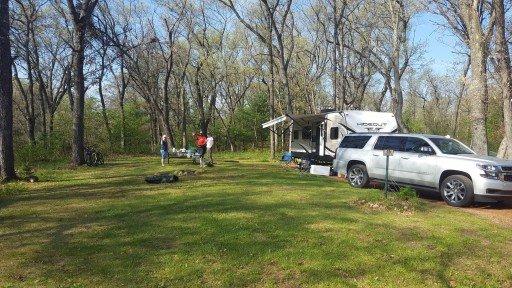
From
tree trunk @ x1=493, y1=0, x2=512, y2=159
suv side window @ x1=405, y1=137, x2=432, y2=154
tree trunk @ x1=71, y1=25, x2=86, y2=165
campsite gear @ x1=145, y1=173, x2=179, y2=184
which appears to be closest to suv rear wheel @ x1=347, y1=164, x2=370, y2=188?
suv side window @ x1=405, y1=137, x2=432, y2=154

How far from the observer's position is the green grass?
5430 mm

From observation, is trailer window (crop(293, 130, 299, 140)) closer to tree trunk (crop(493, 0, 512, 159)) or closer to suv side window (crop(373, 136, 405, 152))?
suv side window (crop(373, 136, 405, 152))

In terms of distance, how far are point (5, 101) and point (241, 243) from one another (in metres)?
11.3

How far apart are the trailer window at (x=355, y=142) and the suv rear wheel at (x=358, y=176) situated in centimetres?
72

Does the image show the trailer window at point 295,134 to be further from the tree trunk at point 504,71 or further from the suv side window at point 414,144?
the suv side window at point 414,144

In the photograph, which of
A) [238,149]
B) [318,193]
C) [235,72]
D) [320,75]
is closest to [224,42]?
[235,72]

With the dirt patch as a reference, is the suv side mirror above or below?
above

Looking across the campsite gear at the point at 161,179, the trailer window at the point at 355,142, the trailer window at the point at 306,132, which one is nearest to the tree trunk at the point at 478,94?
the trailer window at the point at 355,142

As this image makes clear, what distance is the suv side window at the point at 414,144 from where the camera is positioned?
39.2 ft

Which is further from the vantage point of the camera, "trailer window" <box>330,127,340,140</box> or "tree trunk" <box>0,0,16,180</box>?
"trailer window" <box>330,127,340,140</box>

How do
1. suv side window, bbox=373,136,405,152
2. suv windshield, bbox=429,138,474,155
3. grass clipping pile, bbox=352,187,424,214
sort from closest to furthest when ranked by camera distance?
1. grass clipping pile, bbox=352,187,424,214
2. suv windshield, bbox=429,138,474,155
3. suv side window, bbox=373,136,405,152

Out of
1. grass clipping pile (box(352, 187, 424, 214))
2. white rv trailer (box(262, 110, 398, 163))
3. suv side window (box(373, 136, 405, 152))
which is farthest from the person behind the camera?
white rv trailer (box(262, 110, 398, 163))

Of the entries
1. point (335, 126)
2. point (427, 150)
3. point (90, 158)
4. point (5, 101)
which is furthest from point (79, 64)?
point (427, 150)

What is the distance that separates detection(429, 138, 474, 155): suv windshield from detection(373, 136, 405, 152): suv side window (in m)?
0.93
